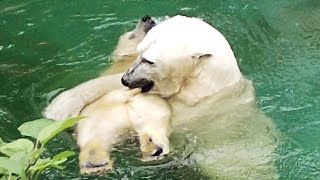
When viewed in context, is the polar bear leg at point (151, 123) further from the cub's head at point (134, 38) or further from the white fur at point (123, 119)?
the cub's head at point (134, 38)

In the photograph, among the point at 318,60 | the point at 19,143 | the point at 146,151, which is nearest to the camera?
the point at 19,143

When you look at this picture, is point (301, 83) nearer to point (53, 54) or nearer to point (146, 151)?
point (146, 151)

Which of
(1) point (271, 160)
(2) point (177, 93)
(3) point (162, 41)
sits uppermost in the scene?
(3) point (162, 41)

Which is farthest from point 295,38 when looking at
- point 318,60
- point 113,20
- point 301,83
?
point 113,20

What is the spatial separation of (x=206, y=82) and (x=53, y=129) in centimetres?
113

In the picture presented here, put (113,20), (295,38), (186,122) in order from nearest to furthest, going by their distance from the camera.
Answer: (186,122)
(295,38)
(113,20)

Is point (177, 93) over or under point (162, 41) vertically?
under

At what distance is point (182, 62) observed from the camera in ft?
8.87

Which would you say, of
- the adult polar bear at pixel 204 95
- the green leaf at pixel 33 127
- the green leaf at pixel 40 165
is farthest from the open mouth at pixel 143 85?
the green leaf at pixel 40 165

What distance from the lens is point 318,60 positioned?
3.46 m

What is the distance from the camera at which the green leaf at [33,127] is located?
73.7 inches

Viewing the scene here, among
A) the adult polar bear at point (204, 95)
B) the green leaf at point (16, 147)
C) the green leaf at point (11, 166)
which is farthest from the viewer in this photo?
the adult polar bear at point (204, 95)

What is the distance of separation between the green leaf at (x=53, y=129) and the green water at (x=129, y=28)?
31.7 inches

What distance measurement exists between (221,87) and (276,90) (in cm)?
44
